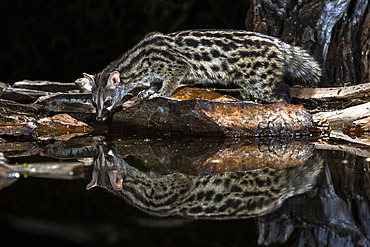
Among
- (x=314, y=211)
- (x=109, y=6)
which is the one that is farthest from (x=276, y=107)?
(x=109, y=6)

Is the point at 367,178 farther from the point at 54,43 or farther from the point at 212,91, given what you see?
the point at 54,43

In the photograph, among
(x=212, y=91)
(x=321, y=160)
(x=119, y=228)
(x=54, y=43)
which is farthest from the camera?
(x=54, y=43)

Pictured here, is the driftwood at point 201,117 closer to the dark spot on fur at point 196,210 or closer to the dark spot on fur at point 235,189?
the dark spot on fur at point 235,189

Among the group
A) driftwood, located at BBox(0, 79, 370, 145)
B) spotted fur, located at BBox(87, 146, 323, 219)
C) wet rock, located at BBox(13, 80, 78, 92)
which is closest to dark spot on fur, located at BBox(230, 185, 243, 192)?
spotted fur, located at BBox(87, 146, 323, 219)

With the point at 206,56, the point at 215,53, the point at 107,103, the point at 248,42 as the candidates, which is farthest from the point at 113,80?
the point at 248,42

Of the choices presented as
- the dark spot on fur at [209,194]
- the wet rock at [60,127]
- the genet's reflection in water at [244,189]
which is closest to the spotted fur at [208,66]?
the wet rock at [60,127]

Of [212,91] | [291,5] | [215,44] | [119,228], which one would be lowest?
[119,228]
